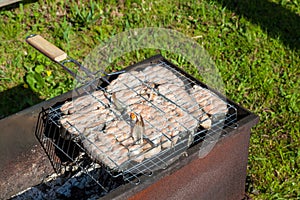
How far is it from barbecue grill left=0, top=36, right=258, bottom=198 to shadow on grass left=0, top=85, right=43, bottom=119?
1.07 metres

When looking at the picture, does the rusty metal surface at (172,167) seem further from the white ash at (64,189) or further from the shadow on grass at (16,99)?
the shadow on grass at (16,99)

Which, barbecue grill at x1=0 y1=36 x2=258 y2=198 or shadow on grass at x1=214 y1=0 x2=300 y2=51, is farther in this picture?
shadow on grass at x1=214 y1=0 x2=300 y2=51

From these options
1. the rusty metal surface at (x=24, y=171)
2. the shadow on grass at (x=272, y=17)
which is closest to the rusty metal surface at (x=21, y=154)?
the rusty metal surface at (x=24, y=171)

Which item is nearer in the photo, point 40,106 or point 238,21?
point 40,106

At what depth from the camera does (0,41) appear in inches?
170

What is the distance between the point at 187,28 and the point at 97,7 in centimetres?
82

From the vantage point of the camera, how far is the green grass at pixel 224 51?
3.63 meters

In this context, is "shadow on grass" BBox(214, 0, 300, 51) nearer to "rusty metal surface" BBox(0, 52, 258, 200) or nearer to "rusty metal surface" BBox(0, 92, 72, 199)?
"rusty metal surface" BBox(0, 52, 258, 200)

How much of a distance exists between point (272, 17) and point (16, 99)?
2.51m

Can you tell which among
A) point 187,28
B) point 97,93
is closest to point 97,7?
point 187,28

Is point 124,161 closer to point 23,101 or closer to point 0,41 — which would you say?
point 23,101

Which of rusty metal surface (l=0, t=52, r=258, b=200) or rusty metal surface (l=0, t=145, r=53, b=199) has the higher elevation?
rusty metal surface (l=0, t=52, r=258, b=200)

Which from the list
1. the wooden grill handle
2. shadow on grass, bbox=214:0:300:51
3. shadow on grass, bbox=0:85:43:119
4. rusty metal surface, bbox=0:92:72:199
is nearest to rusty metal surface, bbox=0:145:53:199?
rusty metal surface, bbox=0:92:72:199

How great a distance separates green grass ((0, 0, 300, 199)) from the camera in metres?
3.63
